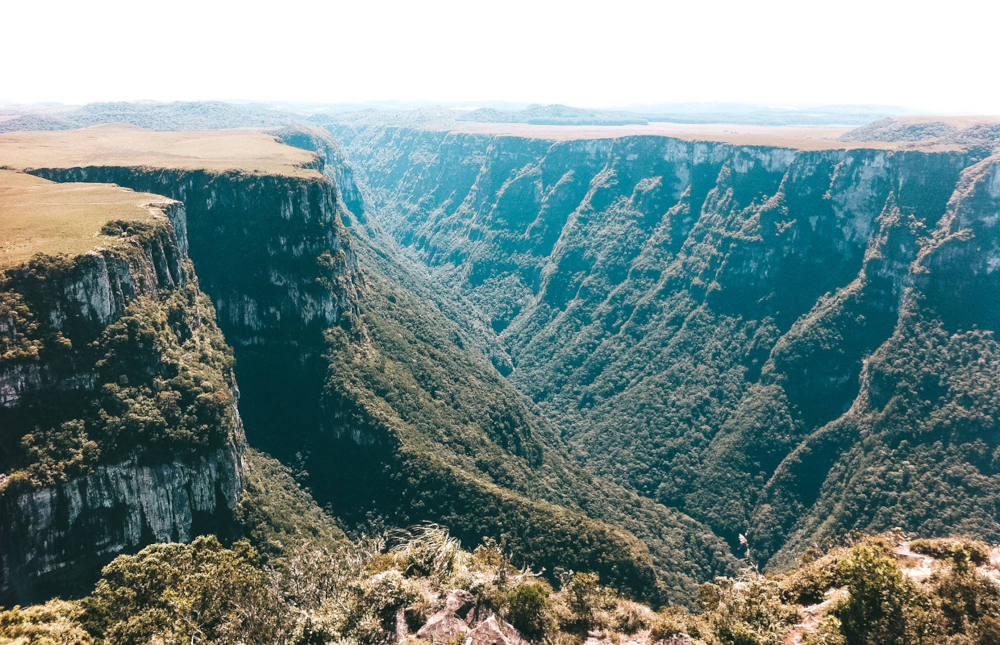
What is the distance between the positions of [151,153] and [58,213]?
260ft

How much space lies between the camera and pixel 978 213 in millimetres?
147125

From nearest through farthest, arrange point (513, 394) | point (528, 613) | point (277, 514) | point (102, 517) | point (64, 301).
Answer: point (528, 613) → point (102, 517) → point (64, 301) → point (277, 514) → point (513, 394)

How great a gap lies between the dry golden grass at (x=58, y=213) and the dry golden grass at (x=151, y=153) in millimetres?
20292

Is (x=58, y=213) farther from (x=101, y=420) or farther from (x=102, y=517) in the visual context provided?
(x=102, y=517)

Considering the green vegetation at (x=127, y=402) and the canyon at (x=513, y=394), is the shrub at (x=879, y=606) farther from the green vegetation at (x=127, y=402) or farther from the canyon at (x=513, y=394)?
the green vegetation at (x=127, y=402)

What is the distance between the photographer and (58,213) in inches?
3250

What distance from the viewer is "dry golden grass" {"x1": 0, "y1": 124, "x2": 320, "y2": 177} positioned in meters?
128

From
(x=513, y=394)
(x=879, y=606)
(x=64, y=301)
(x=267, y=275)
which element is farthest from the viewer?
(x=513, y=394)

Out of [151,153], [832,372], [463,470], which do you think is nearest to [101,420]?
[463,470]

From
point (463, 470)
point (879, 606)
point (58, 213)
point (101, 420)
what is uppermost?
point (58, 213)

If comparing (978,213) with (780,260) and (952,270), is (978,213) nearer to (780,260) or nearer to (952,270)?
(952,270)

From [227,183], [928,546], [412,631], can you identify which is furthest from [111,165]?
[928,546]

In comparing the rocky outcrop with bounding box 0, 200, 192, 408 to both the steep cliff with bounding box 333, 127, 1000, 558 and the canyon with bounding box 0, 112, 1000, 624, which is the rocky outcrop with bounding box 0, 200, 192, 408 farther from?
the steep cliff with bounding box 333, 127, 1000, 558

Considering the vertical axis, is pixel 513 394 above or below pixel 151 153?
below
